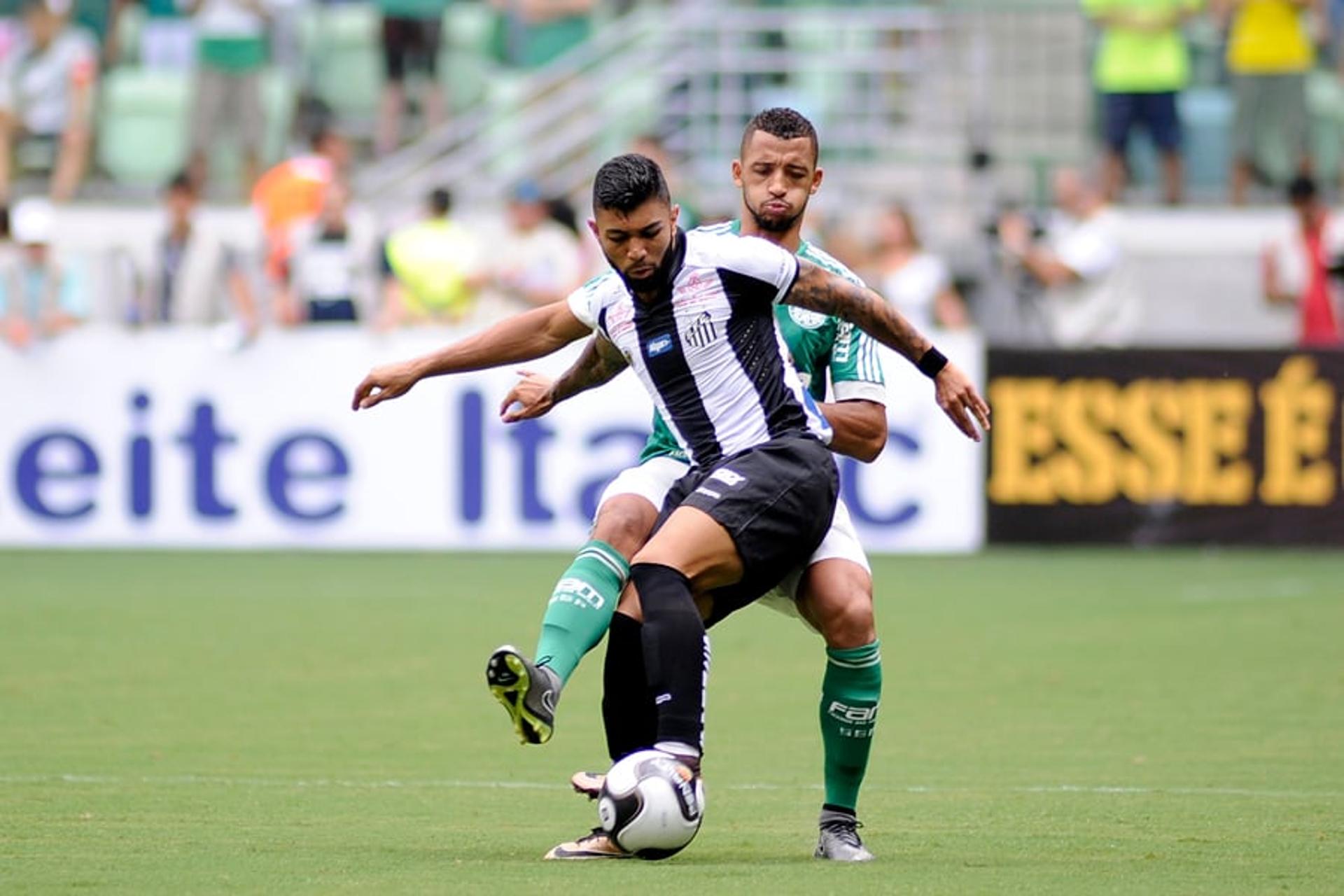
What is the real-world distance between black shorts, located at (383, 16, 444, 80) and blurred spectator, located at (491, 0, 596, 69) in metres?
0.86

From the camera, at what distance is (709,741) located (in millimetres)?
9906

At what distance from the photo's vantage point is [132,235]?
2223cm

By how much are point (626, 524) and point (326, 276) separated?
1202cm

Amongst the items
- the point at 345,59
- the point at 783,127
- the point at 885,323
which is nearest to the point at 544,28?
the point at 345,59

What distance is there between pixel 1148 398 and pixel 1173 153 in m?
4.28

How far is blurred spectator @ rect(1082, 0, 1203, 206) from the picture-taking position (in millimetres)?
21141

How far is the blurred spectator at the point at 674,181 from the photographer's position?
19.1m

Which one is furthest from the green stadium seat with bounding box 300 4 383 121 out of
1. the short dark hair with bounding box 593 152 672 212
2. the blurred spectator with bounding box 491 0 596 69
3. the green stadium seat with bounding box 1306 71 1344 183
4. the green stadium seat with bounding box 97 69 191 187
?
the short dark hair with bounding box 593 152 672 212

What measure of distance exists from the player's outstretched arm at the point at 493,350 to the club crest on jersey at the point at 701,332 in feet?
1.19

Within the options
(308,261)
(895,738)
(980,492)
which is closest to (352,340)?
(308,261)

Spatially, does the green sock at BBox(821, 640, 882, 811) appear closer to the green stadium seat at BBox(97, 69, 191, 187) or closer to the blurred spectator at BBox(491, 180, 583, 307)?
the blurred spectator at BBox(491, 180, 583, 307)

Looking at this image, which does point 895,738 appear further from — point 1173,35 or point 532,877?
point 1173,35

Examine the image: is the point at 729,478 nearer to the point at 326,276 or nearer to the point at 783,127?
the point at 783,127

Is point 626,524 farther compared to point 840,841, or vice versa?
point 626,524
